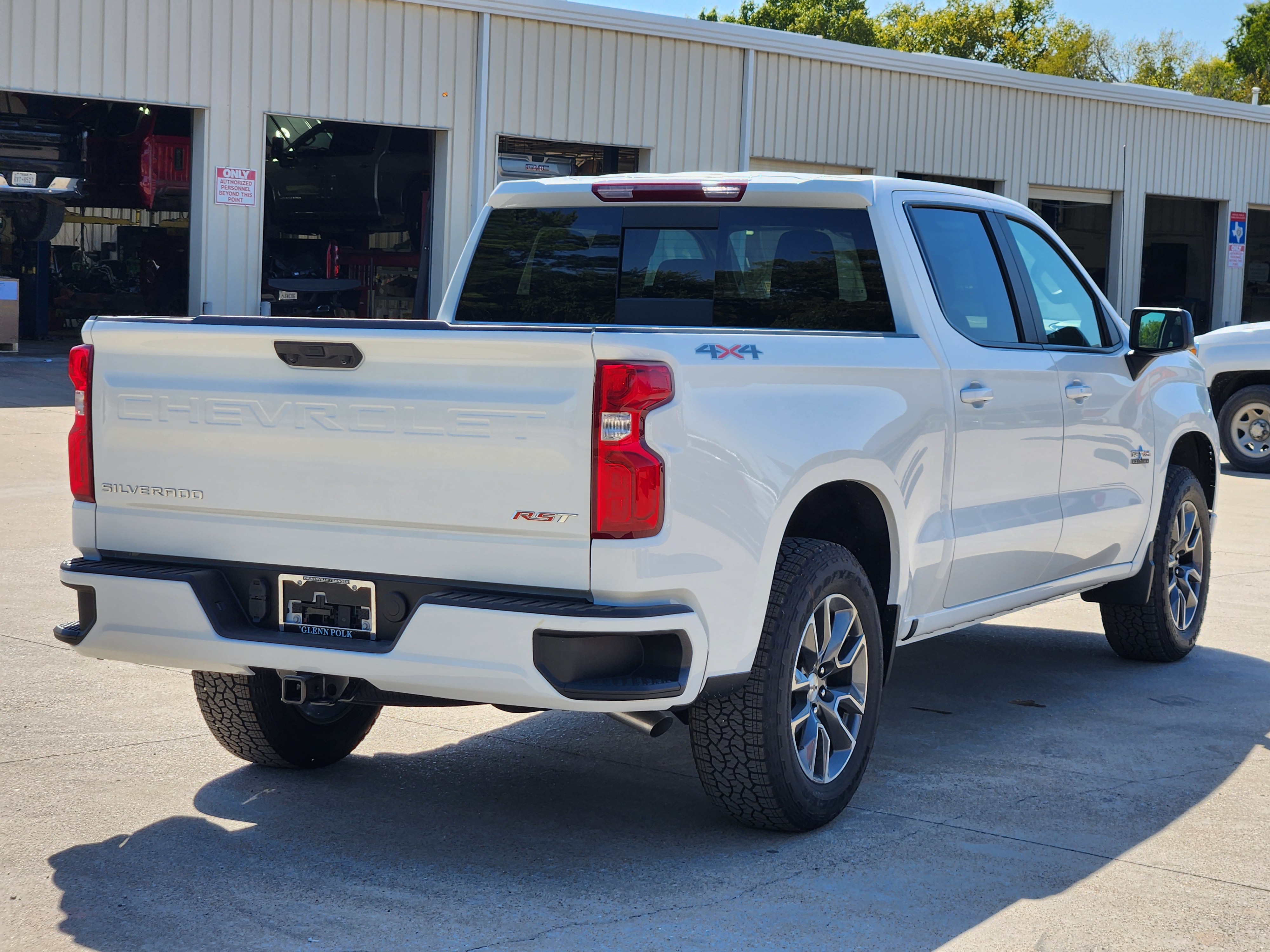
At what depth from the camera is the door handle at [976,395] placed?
4965 mm

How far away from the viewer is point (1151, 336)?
6.13 m

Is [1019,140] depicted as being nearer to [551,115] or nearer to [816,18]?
[551,115]

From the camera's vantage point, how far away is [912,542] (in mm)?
4750

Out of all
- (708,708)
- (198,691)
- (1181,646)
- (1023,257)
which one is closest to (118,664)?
(198,691)

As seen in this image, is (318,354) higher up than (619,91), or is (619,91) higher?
(619,91)

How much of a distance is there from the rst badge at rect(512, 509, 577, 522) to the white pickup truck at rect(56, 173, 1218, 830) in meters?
0.01

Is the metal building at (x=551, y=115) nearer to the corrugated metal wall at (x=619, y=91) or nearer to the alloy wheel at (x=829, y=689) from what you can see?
the corrugated metal wall at (x=619, y=91)

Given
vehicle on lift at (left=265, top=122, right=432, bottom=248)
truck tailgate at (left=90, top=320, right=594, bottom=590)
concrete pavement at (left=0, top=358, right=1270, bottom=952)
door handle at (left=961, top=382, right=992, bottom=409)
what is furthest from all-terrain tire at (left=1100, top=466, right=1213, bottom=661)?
vehicle on lift at (left=265, top=122, right=432, bottom=248)

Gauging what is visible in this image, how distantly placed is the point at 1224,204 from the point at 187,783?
26.6 meters

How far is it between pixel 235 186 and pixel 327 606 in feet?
50.8

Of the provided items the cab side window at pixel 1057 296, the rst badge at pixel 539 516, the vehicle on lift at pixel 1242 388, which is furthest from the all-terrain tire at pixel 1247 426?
the rst badge at pixel 539 516

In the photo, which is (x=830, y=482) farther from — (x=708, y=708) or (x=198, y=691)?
(x=198, y=691)

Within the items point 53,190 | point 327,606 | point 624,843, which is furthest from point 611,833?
point 53,190

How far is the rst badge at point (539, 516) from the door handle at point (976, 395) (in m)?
1.79
